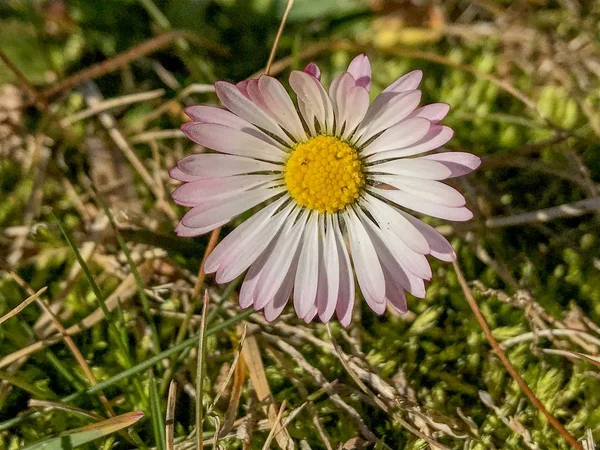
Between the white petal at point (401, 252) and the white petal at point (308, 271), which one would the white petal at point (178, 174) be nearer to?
the white petal at point (308, 271)

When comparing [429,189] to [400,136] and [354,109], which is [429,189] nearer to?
[400,136]

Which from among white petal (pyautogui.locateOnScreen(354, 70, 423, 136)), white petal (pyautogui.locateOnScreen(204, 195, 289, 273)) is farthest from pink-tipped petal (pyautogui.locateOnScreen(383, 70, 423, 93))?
white petal (pyautogui.locateOnScreen(204, 195, 289, 273))

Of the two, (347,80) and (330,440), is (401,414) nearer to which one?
(330,440)

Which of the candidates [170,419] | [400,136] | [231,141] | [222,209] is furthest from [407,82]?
[170,419]

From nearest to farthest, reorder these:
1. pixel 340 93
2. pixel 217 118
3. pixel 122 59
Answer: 1. pixel 340 93
2. pixel 217 118
3. pixel 122 59

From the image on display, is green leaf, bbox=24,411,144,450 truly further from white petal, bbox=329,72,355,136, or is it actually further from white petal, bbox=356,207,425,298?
white petal, bbox=329,72,355,136

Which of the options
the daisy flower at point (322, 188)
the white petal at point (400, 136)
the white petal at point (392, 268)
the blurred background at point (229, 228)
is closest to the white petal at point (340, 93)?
the daisy flower at point (322, 188)
